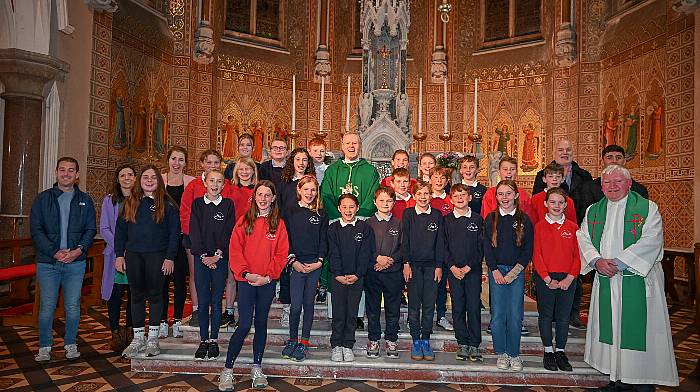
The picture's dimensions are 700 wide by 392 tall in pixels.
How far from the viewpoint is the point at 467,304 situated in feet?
13.4


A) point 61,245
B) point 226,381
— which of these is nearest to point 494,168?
point 226,381

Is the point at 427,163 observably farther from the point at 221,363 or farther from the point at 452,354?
the point at 221,363

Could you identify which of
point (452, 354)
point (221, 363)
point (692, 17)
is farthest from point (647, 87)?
point (221, 363)

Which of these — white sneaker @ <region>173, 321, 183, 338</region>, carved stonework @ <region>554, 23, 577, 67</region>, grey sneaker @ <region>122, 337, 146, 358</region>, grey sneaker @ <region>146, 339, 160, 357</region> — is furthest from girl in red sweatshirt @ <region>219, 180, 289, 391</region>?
carved stonework @ <region>554, 23, 577, 67</region>

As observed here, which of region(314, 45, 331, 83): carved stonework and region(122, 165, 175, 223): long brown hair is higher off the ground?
region(314, 45, 331, 83): carved stonework

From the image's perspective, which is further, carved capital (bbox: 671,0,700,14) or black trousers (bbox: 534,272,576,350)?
carved capital (bbox: 671,0,700,14)

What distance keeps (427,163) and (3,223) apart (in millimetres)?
5753

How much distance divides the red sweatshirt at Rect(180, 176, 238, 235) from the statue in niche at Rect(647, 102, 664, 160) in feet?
24.8

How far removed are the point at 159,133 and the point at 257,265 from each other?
24.9ft

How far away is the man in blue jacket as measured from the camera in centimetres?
429

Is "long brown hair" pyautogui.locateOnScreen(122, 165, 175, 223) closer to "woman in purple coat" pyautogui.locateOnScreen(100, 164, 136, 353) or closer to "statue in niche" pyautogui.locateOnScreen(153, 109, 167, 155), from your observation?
"woman in purple coat" pyautogui.locateOnScreen(100, 164, 136, 353)

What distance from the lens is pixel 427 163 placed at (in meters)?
4.89

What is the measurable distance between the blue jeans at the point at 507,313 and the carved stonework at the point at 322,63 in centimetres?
944

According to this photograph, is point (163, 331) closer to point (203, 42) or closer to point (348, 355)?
point (348, 355)
